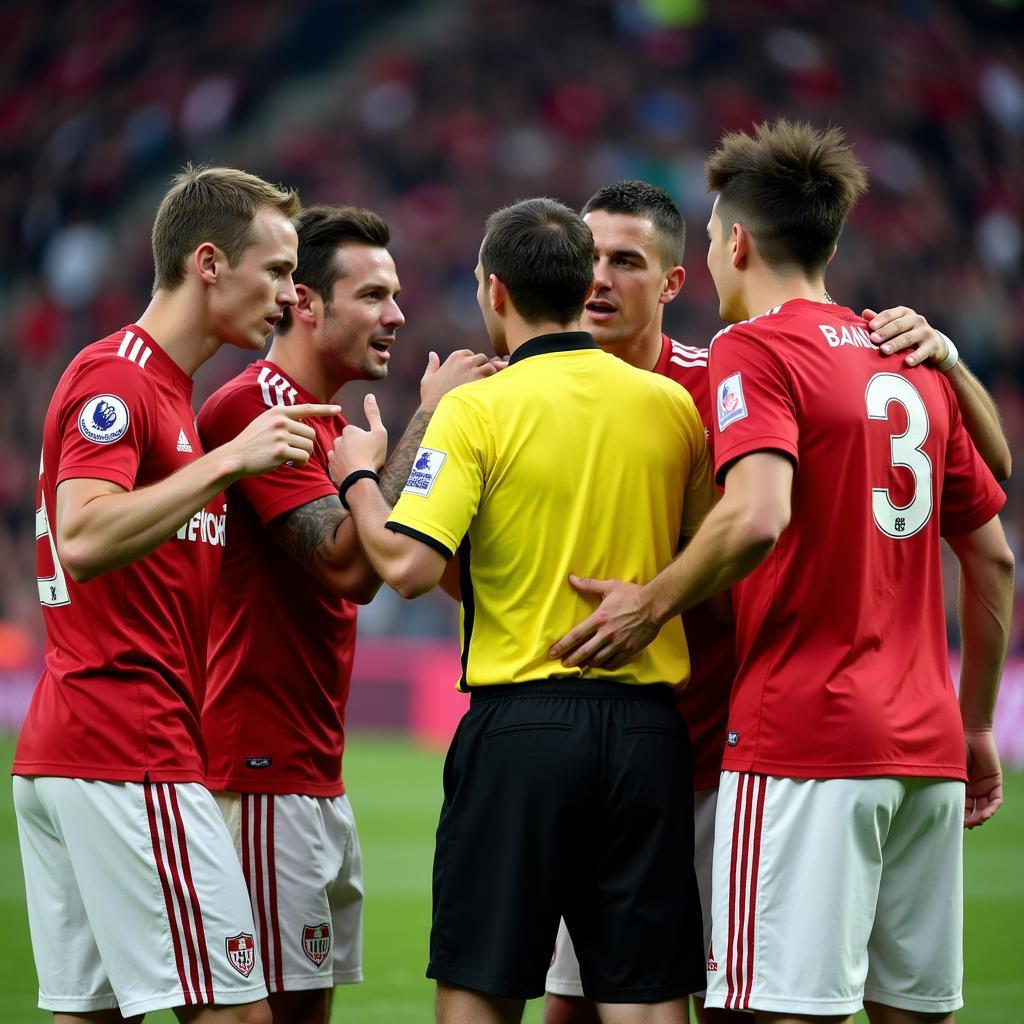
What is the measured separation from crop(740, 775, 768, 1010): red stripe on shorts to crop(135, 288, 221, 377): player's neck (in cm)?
184

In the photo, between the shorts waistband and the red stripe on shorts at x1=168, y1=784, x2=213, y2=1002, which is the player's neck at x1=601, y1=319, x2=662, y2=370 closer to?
the shorts waistband

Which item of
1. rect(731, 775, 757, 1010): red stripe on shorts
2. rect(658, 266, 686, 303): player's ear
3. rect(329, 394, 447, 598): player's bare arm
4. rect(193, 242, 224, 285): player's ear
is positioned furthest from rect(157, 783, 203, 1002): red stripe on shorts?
rect(658, 266, 686, 303): player's ear

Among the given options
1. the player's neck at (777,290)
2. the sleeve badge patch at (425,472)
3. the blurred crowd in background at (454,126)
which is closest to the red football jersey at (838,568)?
the player's neck at (777,290)

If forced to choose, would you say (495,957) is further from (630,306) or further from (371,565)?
(630,306)

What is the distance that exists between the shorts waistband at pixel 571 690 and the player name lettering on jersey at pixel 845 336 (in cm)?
96

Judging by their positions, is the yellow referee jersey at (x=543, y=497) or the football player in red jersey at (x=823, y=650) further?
the yellow referee jersey at (x=543, y=497)

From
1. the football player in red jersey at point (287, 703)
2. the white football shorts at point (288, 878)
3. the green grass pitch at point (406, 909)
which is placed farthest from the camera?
the green grass pitch at point (406, 909)

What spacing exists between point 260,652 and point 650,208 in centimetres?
189

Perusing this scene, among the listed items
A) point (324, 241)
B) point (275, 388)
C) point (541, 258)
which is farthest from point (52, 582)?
point (324, 241)

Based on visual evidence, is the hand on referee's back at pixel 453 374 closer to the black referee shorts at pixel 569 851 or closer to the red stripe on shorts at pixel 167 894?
the black referee shorts at pixel 569 851

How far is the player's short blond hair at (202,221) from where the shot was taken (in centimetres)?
401

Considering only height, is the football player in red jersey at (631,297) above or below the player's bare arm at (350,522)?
above

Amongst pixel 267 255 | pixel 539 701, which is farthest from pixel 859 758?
pixel 267 255

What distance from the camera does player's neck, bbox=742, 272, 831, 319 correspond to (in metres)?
3.78
